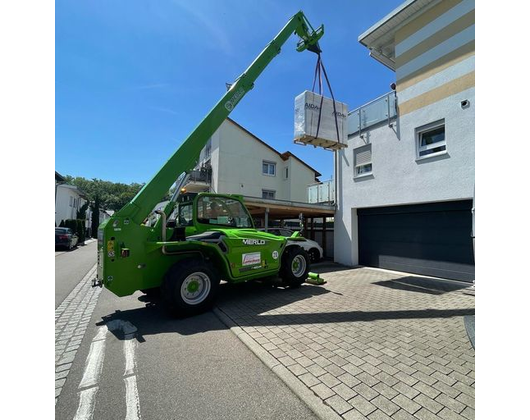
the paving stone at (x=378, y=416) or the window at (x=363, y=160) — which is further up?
the window at (x=363, y=160)

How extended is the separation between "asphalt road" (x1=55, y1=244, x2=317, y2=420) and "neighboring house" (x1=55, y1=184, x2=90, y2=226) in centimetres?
2939

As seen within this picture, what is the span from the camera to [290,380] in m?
2.71

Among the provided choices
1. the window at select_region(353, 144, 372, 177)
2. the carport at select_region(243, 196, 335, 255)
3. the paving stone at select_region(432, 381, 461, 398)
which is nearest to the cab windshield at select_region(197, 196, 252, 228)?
the carport at select_region(243, 196, 335, 255)

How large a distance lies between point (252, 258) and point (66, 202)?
32271 millimetres

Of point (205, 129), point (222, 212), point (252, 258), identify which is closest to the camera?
point (205, 129)

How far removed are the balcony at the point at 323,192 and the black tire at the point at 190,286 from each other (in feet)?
27.7

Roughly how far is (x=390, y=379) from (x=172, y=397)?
223cm

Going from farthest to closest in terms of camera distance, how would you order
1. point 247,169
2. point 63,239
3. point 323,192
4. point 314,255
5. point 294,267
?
point 247,169 < point 63,239 < point 323,192 < point 314,255 < point 294,267

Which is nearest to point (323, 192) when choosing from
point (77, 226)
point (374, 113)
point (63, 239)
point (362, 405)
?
point (374, 113)

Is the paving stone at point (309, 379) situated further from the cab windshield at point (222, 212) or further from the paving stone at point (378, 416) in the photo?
the cab windshield at point (222, 212)

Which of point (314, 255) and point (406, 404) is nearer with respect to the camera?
point (406, 404)

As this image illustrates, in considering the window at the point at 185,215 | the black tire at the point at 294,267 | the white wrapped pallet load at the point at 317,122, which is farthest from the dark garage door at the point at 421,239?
the window at the point at 185,215

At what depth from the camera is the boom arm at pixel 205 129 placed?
191 inches

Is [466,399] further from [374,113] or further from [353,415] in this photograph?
[374,113]
